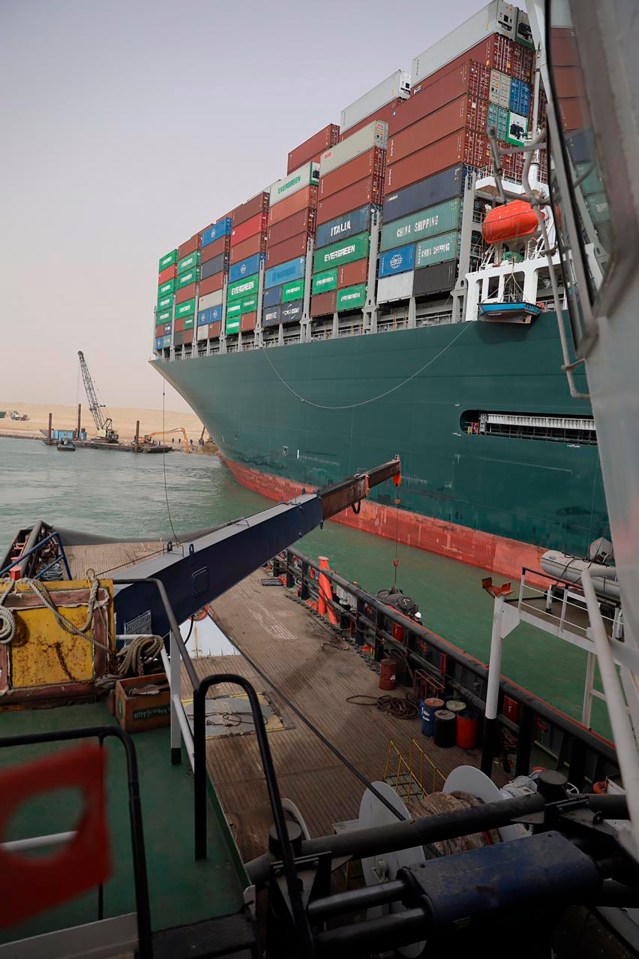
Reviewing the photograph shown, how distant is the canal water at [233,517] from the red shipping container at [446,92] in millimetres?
17648

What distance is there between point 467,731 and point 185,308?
43.0 meters

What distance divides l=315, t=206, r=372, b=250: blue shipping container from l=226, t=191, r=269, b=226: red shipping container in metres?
8.00

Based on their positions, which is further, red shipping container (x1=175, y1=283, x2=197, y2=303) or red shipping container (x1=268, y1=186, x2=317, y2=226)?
red shipping container (x1=175, y1=283, x2=197, y2=303)

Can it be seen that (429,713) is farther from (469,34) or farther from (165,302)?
(165,302)

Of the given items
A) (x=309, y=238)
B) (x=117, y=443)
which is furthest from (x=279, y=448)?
(x=117, y=443)

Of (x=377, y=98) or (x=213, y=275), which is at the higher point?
(x=377, y=98)

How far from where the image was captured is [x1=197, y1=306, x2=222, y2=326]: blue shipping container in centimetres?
3949

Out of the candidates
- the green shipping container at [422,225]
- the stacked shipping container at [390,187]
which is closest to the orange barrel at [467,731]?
the stacked shipping container at [390,187]

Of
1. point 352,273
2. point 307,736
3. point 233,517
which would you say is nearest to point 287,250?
point 352,273

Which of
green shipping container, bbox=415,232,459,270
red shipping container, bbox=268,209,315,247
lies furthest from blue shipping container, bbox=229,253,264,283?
green shipping container, bbox=415,232,459,270

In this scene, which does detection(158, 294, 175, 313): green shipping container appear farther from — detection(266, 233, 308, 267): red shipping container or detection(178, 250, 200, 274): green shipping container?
detection(266, 233, 308, 267): red shipping container

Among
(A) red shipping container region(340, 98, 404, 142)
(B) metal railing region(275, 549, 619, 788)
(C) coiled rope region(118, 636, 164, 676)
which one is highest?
(A) red shipping container region(340, 98, 404, 142)

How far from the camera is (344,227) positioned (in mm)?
27328

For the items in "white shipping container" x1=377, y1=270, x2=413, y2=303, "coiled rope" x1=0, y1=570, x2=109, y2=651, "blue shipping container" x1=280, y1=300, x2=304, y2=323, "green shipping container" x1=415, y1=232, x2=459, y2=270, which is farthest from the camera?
"blue shipping container" x1=280, y1=300, x2=304, y2=323
